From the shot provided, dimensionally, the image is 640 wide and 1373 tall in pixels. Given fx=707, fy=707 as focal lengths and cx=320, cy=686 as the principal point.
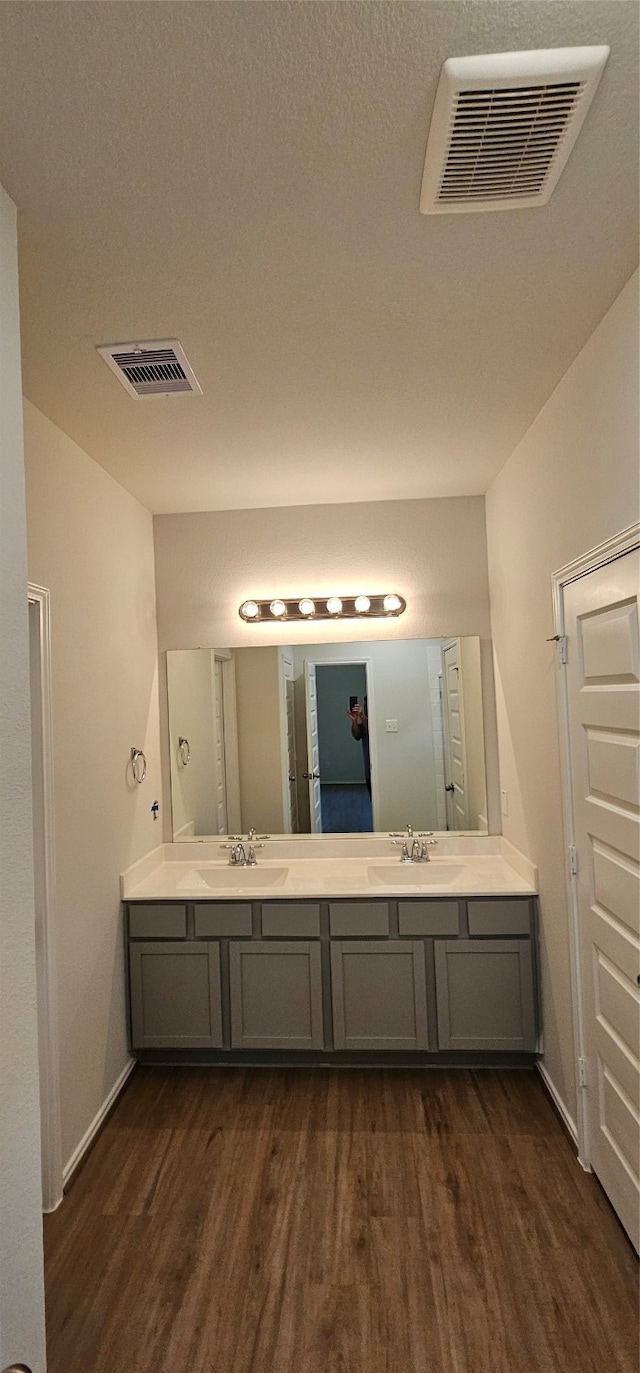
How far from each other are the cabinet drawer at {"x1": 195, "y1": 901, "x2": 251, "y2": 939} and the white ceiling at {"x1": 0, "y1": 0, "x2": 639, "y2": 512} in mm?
1942

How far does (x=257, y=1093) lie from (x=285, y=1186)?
0.59 m

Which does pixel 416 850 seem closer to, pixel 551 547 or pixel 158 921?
pixel 158 921

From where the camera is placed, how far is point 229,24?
1061 mm

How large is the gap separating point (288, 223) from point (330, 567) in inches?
87.4

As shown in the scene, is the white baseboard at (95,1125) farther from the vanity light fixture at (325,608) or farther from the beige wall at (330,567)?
the vanity light fixture at (325,608)

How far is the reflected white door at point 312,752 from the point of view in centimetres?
368

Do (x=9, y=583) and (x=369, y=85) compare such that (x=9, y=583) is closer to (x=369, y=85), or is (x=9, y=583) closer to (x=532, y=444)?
(x=369, y=85)

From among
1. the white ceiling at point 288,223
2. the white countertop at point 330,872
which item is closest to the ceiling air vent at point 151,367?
the white ceiling at point 288,223

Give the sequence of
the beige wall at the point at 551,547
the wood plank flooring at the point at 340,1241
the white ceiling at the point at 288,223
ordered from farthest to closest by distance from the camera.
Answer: the beige wall at the point at 551,547 → the wood plank flooring at the point at 340,1241 → the white ceiling at the point at 288,223

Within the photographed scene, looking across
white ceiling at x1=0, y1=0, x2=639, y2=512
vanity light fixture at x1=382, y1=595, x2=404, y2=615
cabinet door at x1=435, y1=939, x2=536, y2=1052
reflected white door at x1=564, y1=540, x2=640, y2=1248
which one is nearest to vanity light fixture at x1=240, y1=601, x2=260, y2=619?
vanity light fixture at x1=382, y1=595, x2=404, y2=615

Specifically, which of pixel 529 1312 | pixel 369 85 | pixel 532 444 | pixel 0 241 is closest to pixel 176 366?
pixel 0 241

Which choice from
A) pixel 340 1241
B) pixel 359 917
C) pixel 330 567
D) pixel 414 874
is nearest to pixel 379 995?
pixel 359 917

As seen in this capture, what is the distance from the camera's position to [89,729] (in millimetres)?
2750

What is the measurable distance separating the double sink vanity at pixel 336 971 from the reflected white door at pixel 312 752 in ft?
1.69
